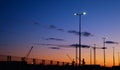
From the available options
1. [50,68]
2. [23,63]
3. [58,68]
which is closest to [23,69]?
[23,63]

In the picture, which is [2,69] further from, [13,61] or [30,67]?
[30,67]

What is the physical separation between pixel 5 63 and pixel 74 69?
1091 inches

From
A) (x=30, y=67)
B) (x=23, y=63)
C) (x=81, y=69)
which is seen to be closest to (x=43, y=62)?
(x=30, y=67)

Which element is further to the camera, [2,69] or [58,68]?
[58,68]

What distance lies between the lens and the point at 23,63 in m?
35.1

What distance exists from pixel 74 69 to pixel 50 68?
44.4 feet

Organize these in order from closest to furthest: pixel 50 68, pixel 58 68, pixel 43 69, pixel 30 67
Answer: pixel 30 67
pixel 43 69
pixel 50 68
pixel 58 68

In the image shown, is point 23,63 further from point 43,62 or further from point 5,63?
point 43,62

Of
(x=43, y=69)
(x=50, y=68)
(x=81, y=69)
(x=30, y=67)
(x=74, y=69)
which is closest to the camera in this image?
(x=30, y=67)

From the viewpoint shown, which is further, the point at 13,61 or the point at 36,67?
the point at 36,67

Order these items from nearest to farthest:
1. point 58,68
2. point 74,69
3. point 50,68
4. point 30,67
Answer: point 30,67, point 50,68, point 58,68, point 74,69

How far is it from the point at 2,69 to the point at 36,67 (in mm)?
8312

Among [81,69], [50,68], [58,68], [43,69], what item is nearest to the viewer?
[43,69]

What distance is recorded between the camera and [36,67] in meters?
41.4
